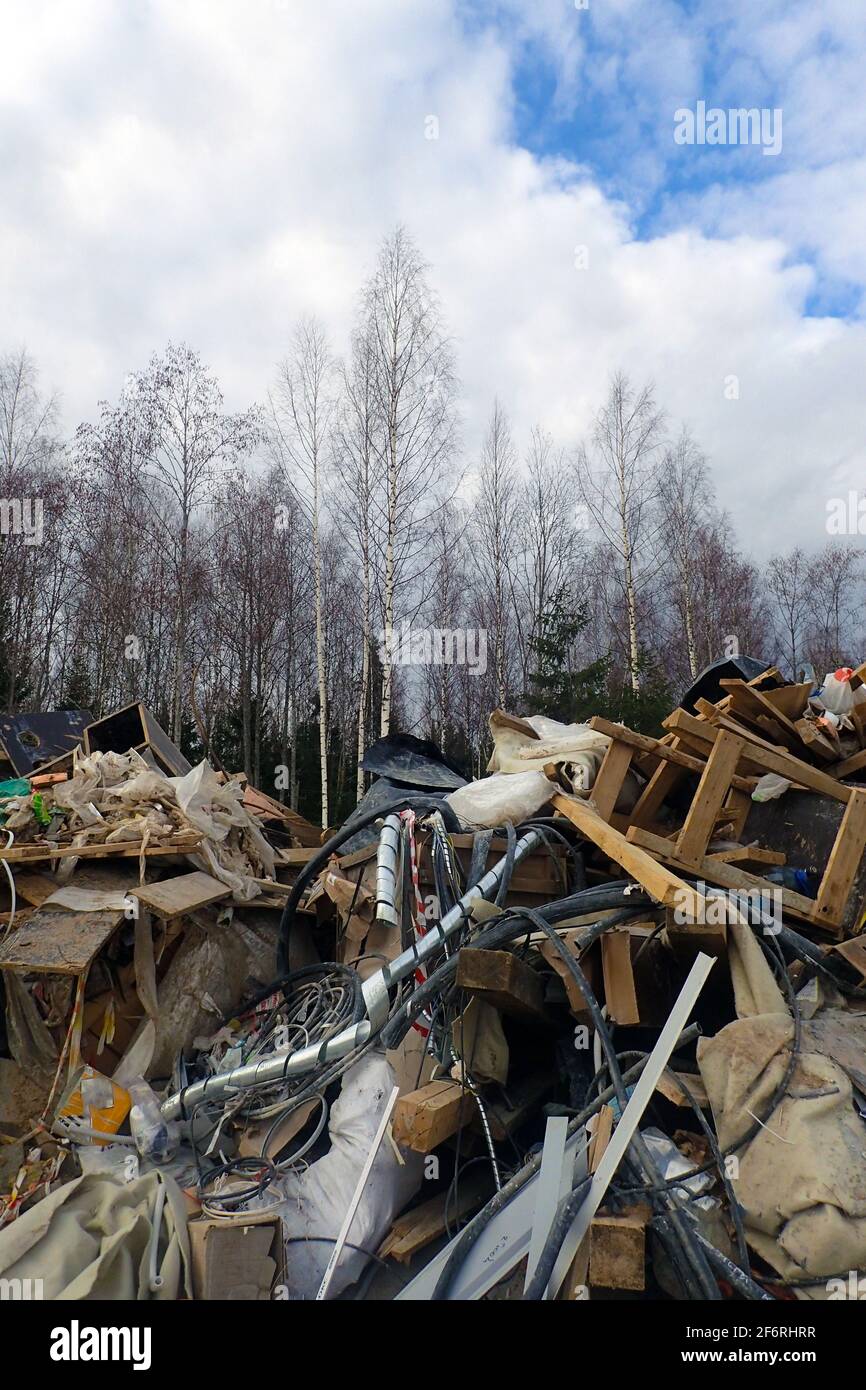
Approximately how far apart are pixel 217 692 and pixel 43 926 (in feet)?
55.2

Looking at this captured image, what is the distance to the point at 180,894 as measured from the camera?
5.13 meters

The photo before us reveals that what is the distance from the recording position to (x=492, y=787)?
5500mm

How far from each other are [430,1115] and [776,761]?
2.97m

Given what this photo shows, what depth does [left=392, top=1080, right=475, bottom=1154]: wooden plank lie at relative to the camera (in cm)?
342

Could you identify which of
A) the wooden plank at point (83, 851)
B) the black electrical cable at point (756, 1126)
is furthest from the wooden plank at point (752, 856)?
the wooden plank at point (83, 851)

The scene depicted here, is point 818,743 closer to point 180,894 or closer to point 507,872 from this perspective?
point 507,872

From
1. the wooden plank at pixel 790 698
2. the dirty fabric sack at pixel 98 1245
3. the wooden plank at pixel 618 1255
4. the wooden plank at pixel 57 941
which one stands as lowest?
the dirty fabric sack at pixel 98 1245

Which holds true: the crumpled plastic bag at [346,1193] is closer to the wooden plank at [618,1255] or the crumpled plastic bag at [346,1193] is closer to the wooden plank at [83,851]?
the wooden plank at [618,1255]

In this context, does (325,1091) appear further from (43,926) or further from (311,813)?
(311,813)

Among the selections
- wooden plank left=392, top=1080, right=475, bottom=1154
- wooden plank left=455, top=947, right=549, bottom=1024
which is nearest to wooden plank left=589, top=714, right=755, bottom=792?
wooden plank left=455, top=947, right=549, bottom=1024

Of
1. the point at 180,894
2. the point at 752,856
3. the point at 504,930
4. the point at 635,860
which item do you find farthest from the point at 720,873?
the point at 180,894

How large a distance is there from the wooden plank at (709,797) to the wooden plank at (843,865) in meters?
0.63

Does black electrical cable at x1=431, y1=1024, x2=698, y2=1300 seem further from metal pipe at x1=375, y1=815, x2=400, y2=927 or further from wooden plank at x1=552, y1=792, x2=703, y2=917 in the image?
metal pipe at x1=375, y1=815, x2=400, y2=927

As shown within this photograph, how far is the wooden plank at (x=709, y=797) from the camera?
4.45 m
